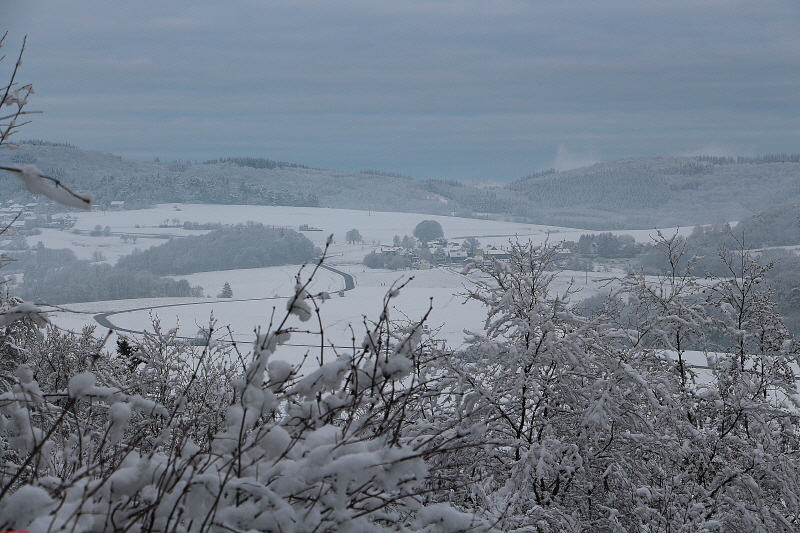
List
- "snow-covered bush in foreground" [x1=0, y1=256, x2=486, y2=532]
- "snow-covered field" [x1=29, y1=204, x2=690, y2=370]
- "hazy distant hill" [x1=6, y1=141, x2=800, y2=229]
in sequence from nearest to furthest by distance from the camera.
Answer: "snow-covered bush in foreground" [x1=0, y1=256, x2=486, y2=532] → "snow-covered field" [x1=29, y1=204, x2=690, y2=370] → "hazy distant hill" [x1=6, y1=141, x2=800, y2=229]

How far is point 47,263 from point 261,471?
6102cm

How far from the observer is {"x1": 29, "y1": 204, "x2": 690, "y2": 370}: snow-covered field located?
20688 millimetres

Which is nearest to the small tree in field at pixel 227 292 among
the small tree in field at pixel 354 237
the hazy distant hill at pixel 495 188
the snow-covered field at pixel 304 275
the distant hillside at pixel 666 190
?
the snow-covered field at pixel 304 275

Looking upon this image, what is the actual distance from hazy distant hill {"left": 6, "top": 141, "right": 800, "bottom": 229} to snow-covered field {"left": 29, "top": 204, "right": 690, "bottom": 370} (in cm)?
385

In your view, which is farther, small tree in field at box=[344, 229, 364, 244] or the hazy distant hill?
the hazy distant hill

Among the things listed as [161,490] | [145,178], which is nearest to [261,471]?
[161,490]

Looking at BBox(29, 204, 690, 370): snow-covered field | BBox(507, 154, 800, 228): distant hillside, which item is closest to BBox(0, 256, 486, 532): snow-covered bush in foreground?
BBox(29, 204, 690, 370): snow-covered field

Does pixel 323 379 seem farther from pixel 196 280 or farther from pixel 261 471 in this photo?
pixel 196 280

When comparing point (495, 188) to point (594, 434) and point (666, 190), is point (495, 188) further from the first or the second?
point (594, 434)

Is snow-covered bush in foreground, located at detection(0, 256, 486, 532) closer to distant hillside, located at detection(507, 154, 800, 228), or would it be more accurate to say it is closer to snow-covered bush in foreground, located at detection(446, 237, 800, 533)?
snow-covered bush in foreground, located at detection(446, 237, 800, 533)

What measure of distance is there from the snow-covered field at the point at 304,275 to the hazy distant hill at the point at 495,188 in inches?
152

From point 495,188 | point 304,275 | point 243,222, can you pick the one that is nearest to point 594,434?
point 304,275

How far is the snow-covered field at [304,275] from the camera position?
2069 cm

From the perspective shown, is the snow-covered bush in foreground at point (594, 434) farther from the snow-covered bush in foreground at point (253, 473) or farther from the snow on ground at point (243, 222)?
the snow on ground at point (243, 222)
